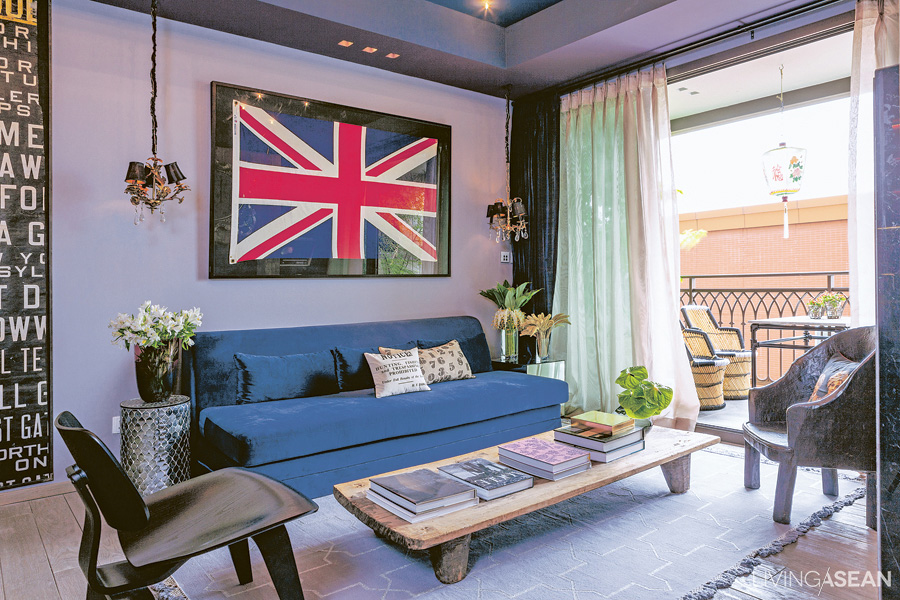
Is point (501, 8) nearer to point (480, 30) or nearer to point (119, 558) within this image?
point (480, 30)

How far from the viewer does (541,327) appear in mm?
4383

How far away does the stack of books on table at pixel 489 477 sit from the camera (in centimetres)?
201

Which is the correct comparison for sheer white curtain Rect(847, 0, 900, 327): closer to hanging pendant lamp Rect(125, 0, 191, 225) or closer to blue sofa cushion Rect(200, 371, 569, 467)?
blue sofa cushion Rect(200, 371, 569, 467)

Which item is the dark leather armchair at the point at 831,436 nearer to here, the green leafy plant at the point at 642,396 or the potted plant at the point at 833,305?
the green leafy plant at the point at 642,396

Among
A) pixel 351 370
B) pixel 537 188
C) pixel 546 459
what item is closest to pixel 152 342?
pixel 351 370

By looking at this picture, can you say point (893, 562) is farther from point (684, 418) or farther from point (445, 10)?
point (445, 10)

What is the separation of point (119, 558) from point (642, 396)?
2322mm

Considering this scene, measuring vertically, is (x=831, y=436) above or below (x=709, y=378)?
above

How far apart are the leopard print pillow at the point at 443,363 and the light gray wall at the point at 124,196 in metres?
0.65

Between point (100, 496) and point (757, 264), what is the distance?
32.2ft

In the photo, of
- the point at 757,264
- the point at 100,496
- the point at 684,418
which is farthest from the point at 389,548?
the point at 757,264

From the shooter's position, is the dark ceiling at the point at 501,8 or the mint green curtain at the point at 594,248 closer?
the dark ceiling at the point at 501,8

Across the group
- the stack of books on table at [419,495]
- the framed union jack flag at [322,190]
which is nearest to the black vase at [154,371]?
the framed union jack flag at [322,190]

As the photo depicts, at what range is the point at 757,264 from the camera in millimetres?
9188
